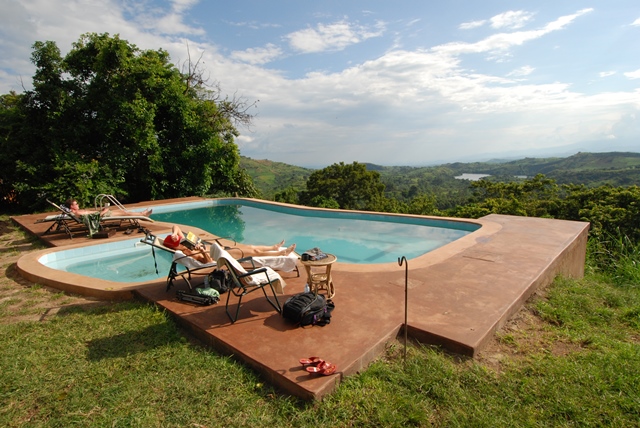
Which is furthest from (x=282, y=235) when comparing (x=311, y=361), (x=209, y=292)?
(x=311, y=361)

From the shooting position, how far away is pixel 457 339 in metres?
3.01

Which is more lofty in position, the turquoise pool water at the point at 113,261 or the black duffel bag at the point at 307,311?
the black duffel bag at the point at 307,311

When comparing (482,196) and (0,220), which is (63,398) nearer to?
(0,220)

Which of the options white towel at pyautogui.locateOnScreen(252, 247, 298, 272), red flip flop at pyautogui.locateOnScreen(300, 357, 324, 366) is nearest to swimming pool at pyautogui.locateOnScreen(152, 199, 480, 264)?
white towel at pyautogui.locateOnScreen(252, 247, 298, 272)

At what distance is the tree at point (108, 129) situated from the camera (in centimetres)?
1235

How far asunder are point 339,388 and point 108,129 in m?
14.0

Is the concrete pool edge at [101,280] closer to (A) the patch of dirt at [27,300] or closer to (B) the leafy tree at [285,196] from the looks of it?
(A) the patch of dirt at [27,300]

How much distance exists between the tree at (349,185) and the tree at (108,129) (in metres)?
11.5

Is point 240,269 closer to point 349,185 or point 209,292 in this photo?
point 209,292

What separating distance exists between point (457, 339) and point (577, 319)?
1651mm

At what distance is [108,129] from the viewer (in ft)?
43.0

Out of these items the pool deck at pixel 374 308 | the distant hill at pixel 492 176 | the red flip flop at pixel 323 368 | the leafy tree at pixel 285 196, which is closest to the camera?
the red flip flop at pixel 323 368

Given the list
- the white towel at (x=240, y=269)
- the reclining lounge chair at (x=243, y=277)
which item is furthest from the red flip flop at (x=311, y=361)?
the white towel at (x=240, y=269)

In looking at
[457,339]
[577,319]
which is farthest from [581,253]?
[457,339]
